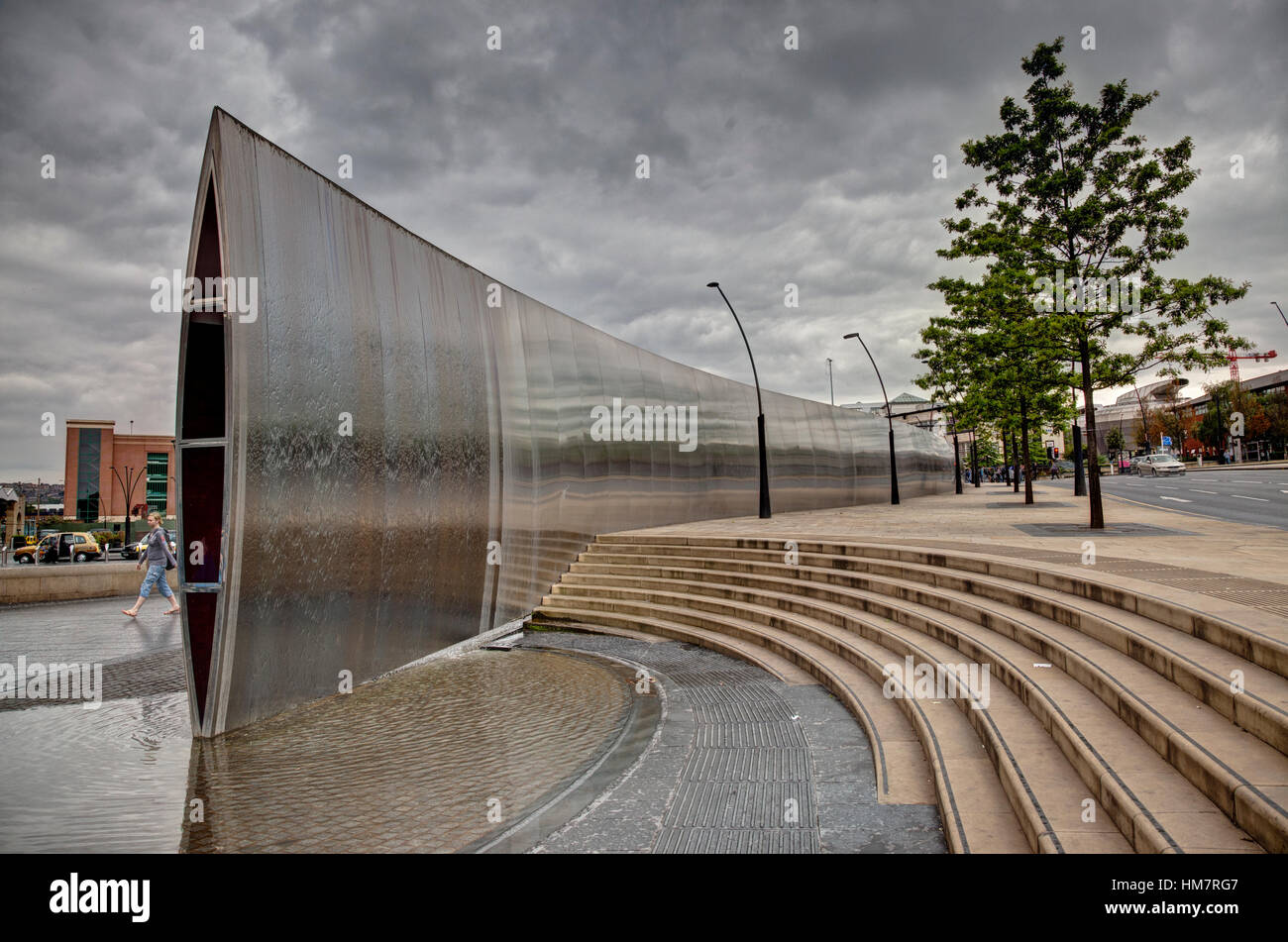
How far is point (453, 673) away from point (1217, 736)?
7.16 meters

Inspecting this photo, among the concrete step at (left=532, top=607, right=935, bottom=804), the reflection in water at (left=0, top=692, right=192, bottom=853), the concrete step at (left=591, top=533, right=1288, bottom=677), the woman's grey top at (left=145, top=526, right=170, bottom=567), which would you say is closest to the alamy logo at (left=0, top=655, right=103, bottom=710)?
the reflection in water at (left=0, top=692, right=192, bottom=853)

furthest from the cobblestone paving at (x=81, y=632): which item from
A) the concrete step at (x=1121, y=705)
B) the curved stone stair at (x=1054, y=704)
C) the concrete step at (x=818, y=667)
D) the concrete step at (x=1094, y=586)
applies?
the concrete step at (x=1094, y=586)

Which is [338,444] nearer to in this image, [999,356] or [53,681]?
[53,681]

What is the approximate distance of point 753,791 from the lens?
467 cm

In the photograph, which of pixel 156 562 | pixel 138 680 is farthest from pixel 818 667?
pixel 156 562

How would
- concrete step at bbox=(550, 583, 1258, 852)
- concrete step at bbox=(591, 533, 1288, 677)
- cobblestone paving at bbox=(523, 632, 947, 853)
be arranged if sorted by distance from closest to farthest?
concrete step at bbox=(550, 583, 1258, 852) < cobblestone paving at bbox=(523, 632, 947, 853) < concrete step at bbox=(591, 533, 1288, 677)

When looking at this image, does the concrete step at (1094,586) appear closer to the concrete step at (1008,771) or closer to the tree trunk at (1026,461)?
the concrete step at (1008,771)

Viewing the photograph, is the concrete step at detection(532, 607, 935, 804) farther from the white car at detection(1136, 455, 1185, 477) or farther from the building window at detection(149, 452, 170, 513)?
the building window at detection(149, 452, 170, 513)

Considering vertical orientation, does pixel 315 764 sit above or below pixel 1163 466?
below

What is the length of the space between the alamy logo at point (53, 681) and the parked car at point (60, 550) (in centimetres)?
2803

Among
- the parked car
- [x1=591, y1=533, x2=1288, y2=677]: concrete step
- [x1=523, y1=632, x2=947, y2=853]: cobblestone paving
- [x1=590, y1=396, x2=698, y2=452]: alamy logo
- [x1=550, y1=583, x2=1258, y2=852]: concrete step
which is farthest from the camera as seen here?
the parked car

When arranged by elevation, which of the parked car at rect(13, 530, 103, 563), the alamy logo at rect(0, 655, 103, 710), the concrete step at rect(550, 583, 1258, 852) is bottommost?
the parked car at rect(13, 530, 103, 563)

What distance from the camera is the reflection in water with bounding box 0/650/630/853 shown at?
4156 mm
